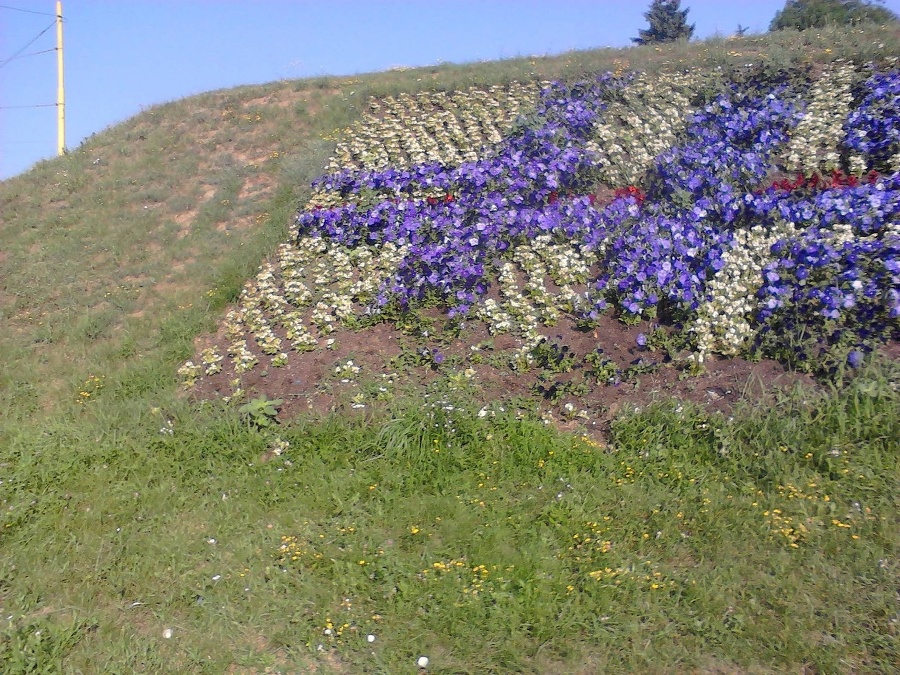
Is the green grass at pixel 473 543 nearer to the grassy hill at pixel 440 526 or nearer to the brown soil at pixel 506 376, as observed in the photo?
the grassy hill at pixel 440 526

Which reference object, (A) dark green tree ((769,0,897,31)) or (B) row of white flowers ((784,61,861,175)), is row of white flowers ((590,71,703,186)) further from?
(A) dark green tree ((769,0,897,31))

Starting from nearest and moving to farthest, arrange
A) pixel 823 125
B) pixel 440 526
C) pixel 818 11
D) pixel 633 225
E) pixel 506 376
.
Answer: pixel 440 526
pixel 506 376
pixel 633 225
pixel 823 125
pixel 818 11

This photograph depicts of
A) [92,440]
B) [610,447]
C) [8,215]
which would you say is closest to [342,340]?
[92,440]

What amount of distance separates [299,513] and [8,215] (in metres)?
7.67

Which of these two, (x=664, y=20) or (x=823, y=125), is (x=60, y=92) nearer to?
(x=823, y=125)

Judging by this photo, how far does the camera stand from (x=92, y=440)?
4941 millimetres

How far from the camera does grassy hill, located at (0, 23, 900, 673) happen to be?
3100mm

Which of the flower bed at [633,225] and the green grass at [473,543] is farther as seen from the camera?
the flower bed at [633,225]

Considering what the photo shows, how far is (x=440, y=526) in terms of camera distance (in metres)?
3.80

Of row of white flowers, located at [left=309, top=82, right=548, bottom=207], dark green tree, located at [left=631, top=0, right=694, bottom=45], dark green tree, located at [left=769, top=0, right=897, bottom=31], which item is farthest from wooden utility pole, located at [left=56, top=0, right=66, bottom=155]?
dark green tree, located at [left=631, top=0, right=694, bottom=45]

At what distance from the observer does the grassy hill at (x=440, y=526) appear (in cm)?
310

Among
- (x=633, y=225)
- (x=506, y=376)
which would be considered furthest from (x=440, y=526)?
(x=633, y=225)

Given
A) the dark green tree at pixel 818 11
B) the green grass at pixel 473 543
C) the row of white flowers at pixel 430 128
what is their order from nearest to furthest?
the green grass at pixel 473 543, the row of white flowers at pixel 430 128, the dark green tree at pixel 818 11

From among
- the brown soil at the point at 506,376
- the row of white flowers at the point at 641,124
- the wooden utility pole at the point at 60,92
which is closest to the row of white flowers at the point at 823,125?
the row of white flowers at the point at 641,124
